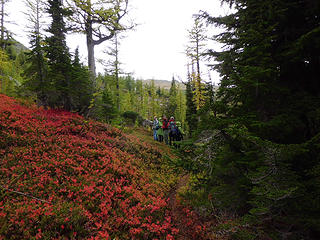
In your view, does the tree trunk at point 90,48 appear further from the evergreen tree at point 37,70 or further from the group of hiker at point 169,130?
the group of hiker at point 169,130

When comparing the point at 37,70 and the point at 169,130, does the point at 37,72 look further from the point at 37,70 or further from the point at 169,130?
the point at 169,130

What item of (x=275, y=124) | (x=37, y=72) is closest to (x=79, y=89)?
(x=37, y=72)

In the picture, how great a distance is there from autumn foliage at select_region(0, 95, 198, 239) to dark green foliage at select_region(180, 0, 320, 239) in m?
2.98

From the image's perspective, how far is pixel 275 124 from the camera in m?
3.41

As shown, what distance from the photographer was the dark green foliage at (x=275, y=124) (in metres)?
2.94

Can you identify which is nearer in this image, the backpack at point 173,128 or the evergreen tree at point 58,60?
the evergreen tree at point 58,60

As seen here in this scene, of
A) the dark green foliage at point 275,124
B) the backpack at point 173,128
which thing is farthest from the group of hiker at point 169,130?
the dark green foliage at point 275,124

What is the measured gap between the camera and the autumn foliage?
411 cm

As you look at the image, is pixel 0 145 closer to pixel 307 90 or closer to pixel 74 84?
pixel 74 84

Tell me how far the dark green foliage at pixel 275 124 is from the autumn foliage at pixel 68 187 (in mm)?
2980

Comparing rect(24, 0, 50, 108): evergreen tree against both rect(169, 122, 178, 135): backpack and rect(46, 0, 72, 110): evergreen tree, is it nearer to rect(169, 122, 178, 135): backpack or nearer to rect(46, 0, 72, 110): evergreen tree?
rect(46, 0, 72, 110): evergreen tree

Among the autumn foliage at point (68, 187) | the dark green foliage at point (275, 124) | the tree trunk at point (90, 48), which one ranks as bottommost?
the autumn foliage at point (68, 187)

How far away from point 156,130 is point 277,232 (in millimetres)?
15150

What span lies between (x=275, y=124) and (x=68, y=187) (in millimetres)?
6347
